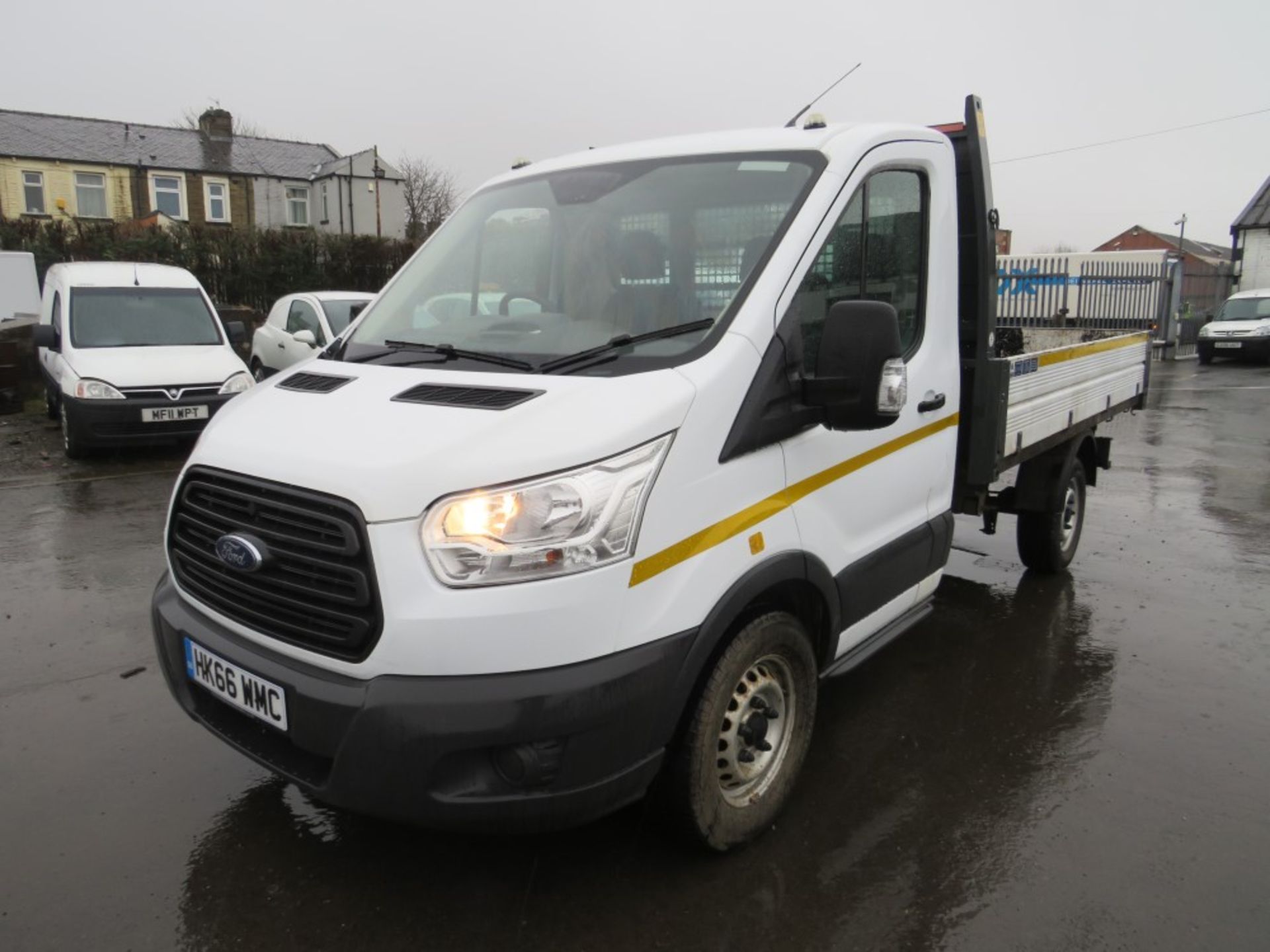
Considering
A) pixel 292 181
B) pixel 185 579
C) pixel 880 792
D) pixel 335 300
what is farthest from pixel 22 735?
pixel 292 181

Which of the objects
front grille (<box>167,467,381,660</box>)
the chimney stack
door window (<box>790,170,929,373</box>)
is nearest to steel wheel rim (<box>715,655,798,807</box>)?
door window (<box>790,170,929,373</box>)

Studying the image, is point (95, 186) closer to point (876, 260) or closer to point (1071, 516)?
point (1071, 516)

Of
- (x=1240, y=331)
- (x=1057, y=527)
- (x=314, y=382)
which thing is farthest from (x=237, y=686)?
(x=1240, y=331)

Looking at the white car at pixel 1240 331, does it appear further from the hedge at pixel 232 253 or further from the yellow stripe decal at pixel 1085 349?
the hedge at pixel 232 253

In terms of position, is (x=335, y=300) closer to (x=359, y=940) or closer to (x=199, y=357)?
(x=199, y=357)

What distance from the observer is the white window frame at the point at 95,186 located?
37375 mm

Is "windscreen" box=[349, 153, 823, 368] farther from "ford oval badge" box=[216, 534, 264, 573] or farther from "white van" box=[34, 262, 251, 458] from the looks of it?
"white van" box=[34, 262, 251, 458]

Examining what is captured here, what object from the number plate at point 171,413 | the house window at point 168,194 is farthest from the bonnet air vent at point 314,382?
the house window at point 168,194

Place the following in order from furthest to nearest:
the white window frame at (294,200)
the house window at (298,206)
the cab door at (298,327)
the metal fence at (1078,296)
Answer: the house window at (298,206) → the white window frame at (294,200) → the cab door at (298,327) → the metal fence at (1078,296)

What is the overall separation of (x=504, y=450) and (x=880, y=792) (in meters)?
2.05

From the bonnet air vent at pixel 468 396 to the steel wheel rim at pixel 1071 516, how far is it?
4.47 metres

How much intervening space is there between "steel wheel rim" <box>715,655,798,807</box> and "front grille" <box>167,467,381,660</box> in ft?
3.77

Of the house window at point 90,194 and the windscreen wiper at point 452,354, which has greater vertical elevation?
the house window at point 90,194

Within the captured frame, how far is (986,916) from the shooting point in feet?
8.94
